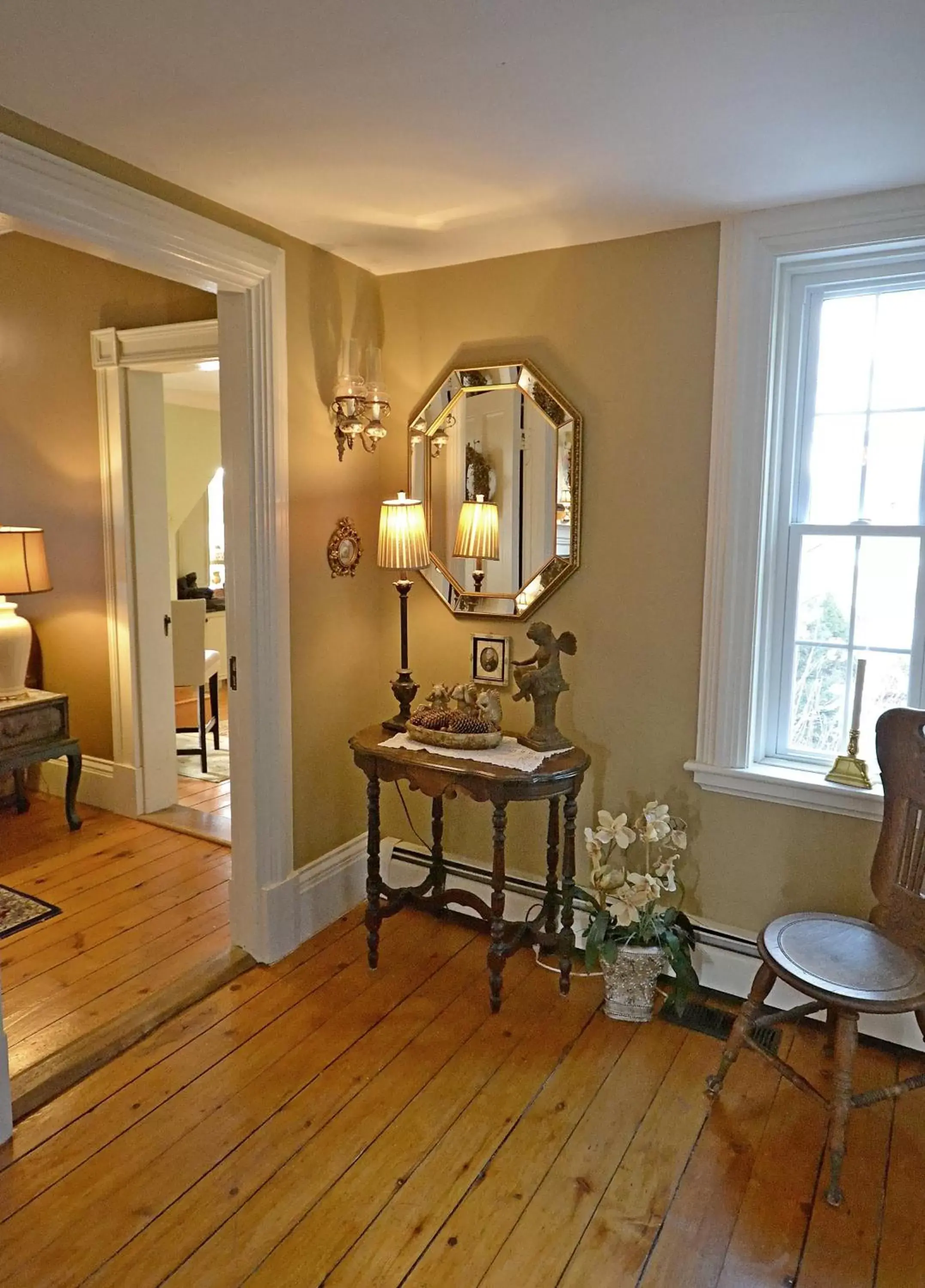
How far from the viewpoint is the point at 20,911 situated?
123 inches

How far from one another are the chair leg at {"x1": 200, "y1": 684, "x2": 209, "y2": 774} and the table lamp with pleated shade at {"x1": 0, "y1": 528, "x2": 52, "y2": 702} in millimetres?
1086

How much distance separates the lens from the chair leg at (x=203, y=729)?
475 centimetres

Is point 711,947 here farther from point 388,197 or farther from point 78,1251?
point 388,197

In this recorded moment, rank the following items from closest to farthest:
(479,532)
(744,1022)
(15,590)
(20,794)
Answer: (744,1022)
(479,532)
(15,590)
(20,794)

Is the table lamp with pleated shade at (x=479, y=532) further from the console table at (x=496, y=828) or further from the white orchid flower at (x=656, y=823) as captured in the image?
the white orchid flower at (x=656, y=823)

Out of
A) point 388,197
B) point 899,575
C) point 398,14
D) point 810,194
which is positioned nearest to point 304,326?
point 388,197

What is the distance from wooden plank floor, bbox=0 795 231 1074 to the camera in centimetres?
253

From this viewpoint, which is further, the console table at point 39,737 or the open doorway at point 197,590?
the open doorway at point 197,590

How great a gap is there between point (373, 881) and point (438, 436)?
152cm

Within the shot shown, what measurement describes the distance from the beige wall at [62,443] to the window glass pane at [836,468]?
286 centimetres

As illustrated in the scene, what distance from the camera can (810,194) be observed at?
2283mm

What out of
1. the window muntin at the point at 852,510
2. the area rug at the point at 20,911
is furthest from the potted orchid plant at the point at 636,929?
the area rug at the point at 20,911

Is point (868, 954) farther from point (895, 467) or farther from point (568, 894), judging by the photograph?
point (895, 467)

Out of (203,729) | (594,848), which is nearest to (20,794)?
(203,729)
